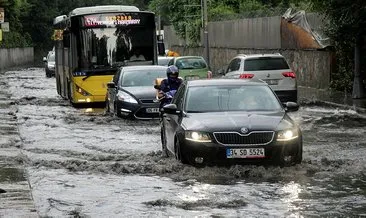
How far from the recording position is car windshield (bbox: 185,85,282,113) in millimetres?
13523

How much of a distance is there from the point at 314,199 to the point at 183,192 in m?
1.65

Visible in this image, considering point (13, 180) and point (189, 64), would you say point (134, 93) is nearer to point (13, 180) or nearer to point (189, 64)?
point (13, 180)

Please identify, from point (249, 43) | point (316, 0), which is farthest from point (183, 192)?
point (249, 43)

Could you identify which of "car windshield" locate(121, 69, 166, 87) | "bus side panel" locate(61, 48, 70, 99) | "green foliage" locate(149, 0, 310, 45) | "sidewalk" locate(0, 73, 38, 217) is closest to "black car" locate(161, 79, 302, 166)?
"sidewalk" locate(0, 73, 38, 217)

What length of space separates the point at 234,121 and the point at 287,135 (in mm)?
772

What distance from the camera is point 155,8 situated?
77.2 m

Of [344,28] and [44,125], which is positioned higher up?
[344,28]

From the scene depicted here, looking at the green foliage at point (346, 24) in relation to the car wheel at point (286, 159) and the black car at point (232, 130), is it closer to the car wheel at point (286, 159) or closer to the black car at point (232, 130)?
the black car at point (232, 130)

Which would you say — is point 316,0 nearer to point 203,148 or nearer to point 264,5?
point 203,148

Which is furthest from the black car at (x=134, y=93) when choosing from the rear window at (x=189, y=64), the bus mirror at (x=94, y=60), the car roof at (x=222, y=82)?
the rear window at (x=189, y=64)

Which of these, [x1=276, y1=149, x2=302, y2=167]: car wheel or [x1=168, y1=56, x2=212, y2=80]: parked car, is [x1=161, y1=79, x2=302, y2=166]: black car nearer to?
[x1=276, y1=149, x2=302, y2=167]: car wheel

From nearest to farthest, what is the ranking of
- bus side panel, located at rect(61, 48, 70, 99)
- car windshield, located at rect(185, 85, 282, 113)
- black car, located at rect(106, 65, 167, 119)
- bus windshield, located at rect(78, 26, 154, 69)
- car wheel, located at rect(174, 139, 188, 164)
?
car wheel, located at rect(174, 139, 188, 164)
car windshield, located at rect(185, 85, 282, 113)
black car, located at rect(106, 65, 167, 119)
bus windshield, located at rect(78, 26, 154, 69)
bus side panel, located at rect(61, 48, 70, 99)

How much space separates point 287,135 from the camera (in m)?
12.4

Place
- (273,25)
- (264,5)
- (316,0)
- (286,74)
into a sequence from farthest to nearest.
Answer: (264,5), (273,25), (316,0), (286,74)
